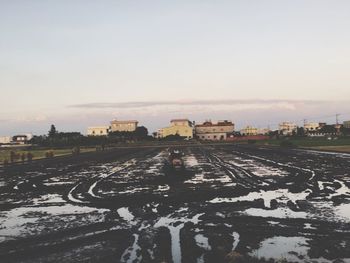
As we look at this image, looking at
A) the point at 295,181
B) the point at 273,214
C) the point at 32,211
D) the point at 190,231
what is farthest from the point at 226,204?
the point at 295,181

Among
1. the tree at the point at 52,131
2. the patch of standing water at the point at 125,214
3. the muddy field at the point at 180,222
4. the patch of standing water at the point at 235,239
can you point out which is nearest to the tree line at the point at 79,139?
the tree at the point at 52,131

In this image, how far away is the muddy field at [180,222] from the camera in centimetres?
916

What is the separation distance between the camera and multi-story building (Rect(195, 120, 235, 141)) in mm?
179250

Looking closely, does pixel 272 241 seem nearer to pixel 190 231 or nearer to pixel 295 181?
pixel 190 231

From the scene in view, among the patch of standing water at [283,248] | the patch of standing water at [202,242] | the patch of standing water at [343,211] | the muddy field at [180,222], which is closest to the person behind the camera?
the patch of standing water at [283,248]

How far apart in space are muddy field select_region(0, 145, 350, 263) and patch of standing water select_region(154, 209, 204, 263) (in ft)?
0.07

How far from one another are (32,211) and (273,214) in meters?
8.40

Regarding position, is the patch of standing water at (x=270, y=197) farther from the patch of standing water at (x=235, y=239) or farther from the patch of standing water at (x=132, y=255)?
the patch of standing water at (x=132, y=255)

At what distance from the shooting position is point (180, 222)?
12492 mm

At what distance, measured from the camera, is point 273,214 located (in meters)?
13.5

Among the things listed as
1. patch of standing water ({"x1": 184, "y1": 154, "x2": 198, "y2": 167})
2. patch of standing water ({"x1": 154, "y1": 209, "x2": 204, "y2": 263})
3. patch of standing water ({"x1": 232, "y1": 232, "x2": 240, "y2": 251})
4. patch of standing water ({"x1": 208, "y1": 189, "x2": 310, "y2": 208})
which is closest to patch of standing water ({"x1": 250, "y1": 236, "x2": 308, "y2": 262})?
patch of standing water ({"x1": 232, "y1": 232, "x2": 240, "y2": 251})

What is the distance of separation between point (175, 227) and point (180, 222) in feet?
2.33

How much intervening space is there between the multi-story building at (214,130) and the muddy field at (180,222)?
6152 inches

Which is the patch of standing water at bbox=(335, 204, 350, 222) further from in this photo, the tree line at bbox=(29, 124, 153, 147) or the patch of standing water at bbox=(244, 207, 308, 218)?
the tree line at bbox=(29, 124, 153, 147)
